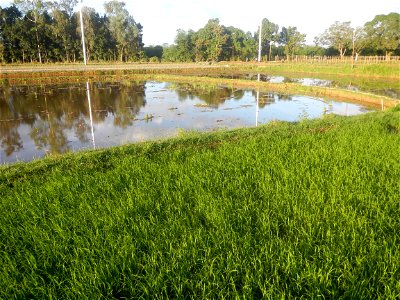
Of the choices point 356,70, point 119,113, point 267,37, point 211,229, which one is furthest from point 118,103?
point 267,37

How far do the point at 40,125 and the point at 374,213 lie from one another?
9978mm

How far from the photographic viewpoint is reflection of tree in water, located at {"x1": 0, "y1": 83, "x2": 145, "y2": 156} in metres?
8.41

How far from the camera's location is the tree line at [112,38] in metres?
32.8

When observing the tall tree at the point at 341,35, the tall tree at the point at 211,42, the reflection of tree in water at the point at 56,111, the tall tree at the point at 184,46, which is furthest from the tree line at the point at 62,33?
the tall tree at the point at 341,35

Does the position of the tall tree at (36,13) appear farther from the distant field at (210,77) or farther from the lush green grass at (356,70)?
the lush green grass at (356,70)

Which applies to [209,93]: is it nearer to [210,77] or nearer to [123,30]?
[210,77]

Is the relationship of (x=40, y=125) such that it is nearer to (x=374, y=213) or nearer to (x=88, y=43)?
(x=374, y=213)

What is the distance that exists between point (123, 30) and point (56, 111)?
29.9 m

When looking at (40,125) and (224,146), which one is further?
(40,125)

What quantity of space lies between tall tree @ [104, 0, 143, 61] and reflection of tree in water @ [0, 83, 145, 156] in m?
22.7

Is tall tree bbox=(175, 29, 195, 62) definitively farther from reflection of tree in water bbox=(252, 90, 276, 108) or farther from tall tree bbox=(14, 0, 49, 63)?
reflection of tree in water bbox=(252, 90, 276, 108)

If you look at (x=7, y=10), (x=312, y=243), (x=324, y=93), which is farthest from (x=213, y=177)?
(x=7, y=10)

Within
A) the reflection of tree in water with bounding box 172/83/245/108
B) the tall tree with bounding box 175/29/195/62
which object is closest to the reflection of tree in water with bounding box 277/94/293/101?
the reflection of tree in water with bounding box 172/83/245/108

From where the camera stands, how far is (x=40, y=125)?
9.83 m
